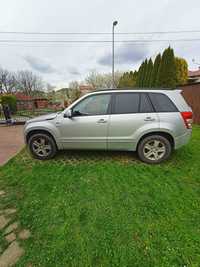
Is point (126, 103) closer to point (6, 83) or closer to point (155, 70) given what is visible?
point (155, 70)

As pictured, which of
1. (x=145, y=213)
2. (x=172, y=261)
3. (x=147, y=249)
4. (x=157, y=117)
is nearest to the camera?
(x=172, y=261)

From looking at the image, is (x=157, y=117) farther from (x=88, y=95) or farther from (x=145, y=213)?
(x=145, y=213)

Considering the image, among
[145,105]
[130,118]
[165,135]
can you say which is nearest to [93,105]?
[130,118]

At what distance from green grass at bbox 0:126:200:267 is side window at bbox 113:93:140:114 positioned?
51.3 inches

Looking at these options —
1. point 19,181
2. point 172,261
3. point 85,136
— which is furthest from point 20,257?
point 85,136

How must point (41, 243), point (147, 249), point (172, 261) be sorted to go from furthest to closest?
point (41, 243)
point (147, 249)
point (172, 261)

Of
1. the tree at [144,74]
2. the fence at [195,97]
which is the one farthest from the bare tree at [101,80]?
the fence at [195,97]

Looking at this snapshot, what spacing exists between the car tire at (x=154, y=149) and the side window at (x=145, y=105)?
2.06 ft

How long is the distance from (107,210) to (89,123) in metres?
2.05

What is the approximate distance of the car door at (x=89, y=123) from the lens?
155 inches

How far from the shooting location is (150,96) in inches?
155

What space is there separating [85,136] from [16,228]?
2321 millimetres

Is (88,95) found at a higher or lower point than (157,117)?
higher

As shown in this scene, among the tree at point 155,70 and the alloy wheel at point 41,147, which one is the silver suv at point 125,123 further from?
the tree at point 155,70
